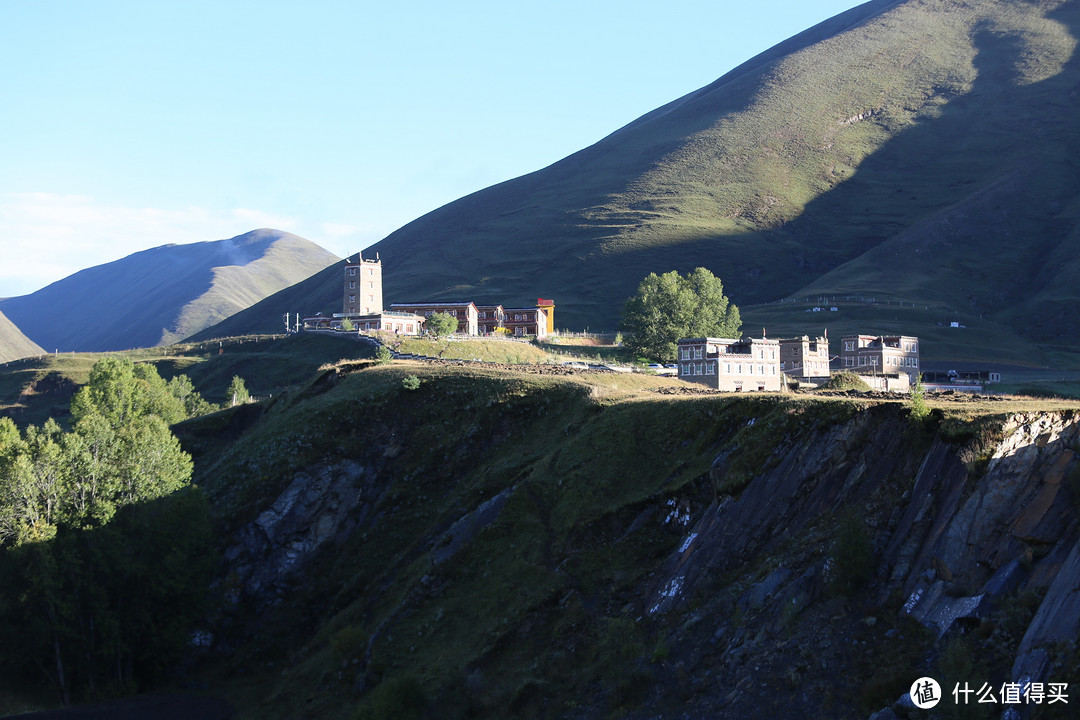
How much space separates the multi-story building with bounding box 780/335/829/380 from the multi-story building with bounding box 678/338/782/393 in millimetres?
16394

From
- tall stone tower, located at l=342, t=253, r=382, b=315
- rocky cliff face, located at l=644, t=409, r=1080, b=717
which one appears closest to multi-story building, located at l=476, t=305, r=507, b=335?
tall stone tower, located at l=342, t=253, r=382, b=315

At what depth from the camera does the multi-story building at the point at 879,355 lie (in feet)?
429

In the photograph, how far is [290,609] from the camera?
51.8 meters

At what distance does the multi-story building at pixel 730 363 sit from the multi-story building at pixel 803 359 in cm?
1639

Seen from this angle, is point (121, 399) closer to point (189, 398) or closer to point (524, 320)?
point (189, 398)

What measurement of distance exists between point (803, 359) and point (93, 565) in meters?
93.7

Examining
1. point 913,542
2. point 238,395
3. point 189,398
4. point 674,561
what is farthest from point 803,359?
point 913,542

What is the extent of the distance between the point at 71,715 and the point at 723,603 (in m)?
33.4

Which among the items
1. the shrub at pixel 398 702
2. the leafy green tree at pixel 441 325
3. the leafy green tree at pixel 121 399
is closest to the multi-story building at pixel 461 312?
the leafy green tree at pixel 441 325

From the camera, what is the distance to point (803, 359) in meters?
122

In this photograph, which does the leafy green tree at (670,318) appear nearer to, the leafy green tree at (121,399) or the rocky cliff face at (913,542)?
the leafy green tree at (121,399)

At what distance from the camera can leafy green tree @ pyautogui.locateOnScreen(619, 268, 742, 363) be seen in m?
137

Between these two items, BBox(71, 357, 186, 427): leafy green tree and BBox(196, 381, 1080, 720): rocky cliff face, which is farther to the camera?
BBox(71, 357, 186, 427): leafy green tree

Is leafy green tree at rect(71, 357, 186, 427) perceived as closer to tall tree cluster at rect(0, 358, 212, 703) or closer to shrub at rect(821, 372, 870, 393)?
tall tree cluster at rect(0, 358, 212, 703)
